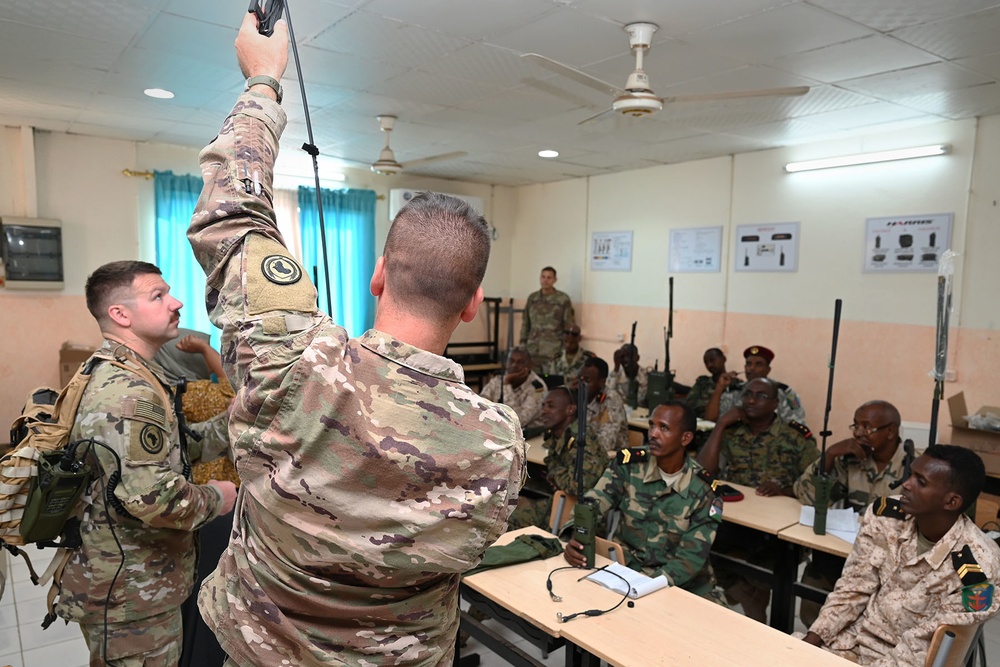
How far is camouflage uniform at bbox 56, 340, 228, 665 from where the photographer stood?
1.68 m

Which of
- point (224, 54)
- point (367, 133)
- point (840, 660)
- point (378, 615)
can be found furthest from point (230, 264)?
point (367, 133)

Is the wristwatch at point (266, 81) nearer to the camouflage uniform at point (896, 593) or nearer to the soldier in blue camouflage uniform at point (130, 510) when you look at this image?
the soldier in blue camouflage uniform at point (130, 510)

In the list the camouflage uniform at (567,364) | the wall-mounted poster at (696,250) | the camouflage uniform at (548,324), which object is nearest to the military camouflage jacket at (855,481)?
the wall-mounted poster at (696,250)

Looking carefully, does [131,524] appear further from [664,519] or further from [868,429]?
[868,429]

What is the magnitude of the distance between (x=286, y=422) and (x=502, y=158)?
5.72 metres

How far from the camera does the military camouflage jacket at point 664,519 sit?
251 cm

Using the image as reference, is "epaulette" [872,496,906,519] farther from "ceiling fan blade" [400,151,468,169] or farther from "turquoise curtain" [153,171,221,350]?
"turquoise curtain" [153,171,221,350]

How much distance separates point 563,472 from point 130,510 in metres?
2.24

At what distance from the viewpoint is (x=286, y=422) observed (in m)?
0.82

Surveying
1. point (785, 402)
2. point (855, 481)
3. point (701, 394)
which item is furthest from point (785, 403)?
point (855, 481)

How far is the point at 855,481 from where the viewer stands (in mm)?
3279

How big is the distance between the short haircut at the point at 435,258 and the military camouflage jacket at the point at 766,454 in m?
3.13

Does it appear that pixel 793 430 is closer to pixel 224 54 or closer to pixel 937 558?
pixel 937 558

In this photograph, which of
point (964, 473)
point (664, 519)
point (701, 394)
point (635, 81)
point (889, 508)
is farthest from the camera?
point (701, 394)
